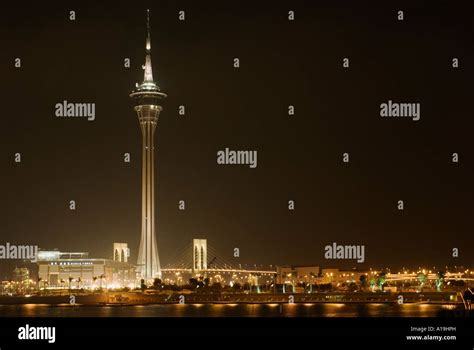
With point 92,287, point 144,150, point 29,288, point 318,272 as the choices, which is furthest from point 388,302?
point 29,288

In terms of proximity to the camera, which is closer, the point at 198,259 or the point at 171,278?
the point at 198,259

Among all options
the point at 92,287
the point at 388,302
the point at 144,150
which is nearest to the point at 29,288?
the point at 92,287

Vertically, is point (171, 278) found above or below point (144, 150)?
below
